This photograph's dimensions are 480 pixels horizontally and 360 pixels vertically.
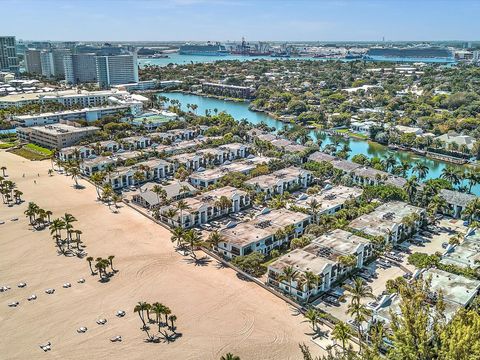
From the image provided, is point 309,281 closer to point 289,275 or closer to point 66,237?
point 289,275

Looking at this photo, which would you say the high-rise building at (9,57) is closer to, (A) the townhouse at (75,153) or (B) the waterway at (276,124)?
(B) the waterway at (276,124)

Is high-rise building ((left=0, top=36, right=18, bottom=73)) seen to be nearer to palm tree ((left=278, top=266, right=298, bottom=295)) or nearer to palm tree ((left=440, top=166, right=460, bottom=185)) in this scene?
palm tree ((left=440, top=166, right=460, bottom=185))

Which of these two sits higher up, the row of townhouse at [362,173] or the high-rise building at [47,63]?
the high-rise building at [47,63]

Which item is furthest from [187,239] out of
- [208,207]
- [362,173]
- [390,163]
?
[390,163]

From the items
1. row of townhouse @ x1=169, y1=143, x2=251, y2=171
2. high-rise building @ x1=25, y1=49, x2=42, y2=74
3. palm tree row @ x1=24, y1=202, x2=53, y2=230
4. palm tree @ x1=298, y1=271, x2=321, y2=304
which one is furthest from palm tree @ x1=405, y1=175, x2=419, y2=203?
high-rise building @ x1=25, y1=49, x2=42, y2=74

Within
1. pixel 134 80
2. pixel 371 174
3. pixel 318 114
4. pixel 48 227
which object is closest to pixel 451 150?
pixel 371 174

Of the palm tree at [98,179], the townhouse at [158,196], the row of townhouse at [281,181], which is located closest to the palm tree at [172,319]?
the townhouse at [158,196]
